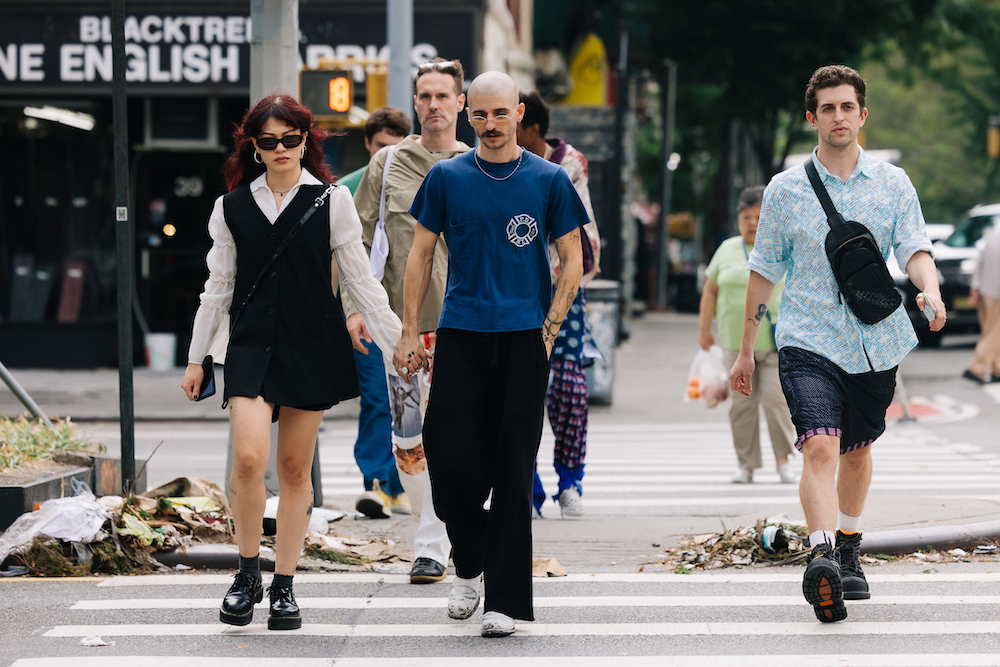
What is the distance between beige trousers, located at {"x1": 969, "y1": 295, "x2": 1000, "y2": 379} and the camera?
14.5 metres

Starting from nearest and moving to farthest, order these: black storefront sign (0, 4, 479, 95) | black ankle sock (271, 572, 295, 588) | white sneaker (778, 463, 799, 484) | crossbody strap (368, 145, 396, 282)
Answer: black ankle sock (271, 572, 295, 588) < crossbody strap (368, 145, 396, 282) < white sneaker (778, 463, 799, 484) < black storefront sign (0, 4, 479, 95)

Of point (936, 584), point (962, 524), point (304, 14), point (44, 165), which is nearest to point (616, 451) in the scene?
→ point (962, 524)

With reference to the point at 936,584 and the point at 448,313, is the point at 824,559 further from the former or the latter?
the point at 448,313

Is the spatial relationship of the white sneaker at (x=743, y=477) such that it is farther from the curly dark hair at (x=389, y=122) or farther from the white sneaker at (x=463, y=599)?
the white sneaker at (x=463, y=599)

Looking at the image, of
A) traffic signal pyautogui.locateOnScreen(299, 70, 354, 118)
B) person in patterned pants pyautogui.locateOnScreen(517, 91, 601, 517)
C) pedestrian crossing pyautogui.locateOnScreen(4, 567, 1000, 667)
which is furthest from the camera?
traffic signal pyautogui.locateOnScreen(299, 70, 354, 118)

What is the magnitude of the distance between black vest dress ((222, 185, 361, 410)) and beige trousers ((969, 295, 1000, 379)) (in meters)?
11.3

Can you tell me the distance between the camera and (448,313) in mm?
4832

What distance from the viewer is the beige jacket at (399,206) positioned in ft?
19.6

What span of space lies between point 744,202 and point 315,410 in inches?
177

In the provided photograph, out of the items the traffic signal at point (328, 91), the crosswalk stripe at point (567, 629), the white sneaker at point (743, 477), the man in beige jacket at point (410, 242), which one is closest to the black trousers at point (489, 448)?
the crosswalk stripe at point (567, 629)

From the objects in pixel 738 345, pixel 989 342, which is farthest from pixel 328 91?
pixel 989 342

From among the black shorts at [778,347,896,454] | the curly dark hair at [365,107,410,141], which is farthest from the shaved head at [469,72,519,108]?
the curly dark hair at [365,107,410,141]

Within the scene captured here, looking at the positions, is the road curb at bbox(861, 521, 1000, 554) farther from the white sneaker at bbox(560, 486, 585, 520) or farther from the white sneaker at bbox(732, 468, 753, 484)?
the white sneaker at bbox(732, 468, 753, 484)

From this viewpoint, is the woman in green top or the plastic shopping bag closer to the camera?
the woman in green top
